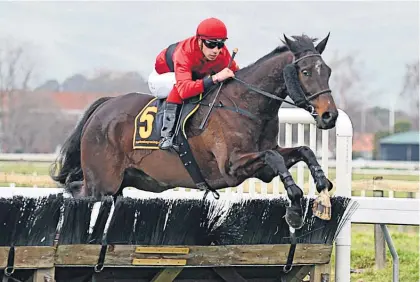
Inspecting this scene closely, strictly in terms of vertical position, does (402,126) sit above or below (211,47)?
above

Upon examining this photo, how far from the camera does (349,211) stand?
5711mm

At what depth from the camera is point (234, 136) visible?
6.25 m

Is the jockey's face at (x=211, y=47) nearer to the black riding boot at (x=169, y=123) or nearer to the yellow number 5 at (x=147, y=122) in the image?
the black riding boot at (x=169, y=123)

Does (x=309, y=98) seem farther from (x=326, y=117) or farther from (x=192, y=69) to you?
(x=192, y=69)

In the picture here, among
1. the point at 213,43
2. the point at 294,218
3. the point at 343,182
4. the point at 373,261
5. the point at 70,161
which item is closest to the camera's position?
the point at 294,218

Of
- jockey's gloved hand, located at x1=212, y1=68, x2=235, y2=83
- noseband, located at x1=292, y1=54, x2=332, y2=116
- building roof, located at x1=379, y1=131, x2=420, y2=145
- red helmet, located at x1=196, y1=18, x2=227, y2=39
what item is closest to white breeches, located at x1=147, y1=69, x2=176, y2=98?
jockey's gloved hand, located at x1=212, y1=68, x2=235, y2=83

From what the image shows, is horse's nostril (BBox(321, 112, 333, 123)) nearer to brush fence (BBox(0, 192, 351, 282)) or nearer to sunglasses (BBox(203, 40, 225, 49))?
brush fence (BBox(0, 192, 351, 282))

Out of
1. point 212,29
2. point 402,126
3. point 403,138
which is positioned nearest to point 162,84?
point 212,29

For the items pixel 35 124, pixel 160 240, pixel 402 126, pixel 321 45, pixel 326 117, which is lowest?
pixel 160 240

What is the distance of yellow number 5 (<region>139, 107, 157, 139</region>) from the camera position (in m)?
6.66

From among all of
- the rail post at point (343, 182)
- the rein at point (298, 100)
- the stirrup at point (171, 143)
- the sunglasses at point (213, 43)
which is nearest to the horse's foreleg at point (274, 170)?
the rein at point (298, 100)

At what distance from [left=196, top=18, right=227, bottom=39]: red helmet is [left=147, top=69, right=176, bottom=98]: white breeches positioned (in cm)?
50

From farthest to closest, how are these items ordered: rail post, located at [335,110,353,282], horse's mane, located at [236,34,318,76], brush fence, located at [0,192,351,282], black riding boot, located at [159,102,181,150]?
black riding boot, located at [159,102,181,150], rail post, located at [335,110,353,282], horse's mane, located at [236,34,318,76], brush fence, located at [0,192,351,282]

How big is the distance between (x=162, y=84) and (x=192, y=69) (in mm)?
291
